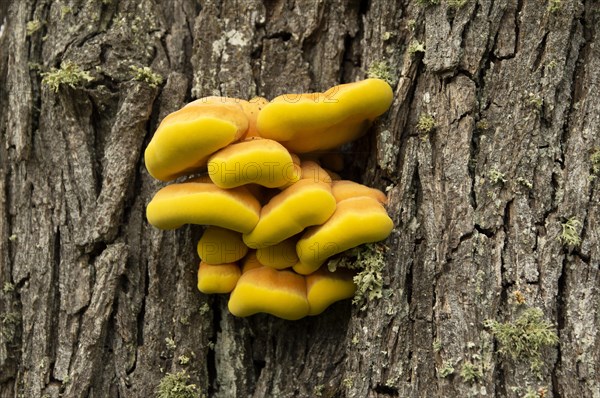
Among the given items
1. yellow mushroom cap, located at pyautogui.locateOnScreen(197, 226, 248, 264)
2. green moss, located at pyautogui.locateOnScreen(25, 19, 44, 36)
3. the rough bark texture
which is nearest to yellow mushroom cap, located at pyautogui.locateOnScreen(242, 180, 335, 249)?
yellow mushroom cap, located at pyautogui.locateOnScreen(197, 226, 248, 264)

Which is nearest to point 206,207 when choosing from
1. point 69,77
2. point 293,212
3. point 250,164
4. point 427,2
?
point 250,164

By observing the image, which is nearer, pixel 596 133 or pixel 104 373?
pixel 596 133

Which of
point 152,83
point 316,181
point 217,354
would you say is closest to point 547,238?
point 316,181

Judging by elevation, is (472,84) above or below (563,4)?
below

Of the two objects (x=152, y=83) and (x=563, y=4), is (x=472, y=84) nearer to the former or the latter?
(x=563, y=4)

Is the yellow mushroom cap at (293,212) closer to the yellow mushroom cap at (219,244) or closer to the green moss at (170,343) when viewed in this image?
the yellow mushroom cap at (219,244)

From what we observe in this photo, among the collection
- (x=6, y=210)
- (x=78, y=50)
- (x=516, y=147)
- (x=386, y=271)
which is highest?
(x=78, y=50)

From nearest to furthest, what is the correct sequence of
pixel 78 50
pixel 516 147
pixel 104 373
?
pixel 516 147 < pixel 104 373 < pixel 78 50
